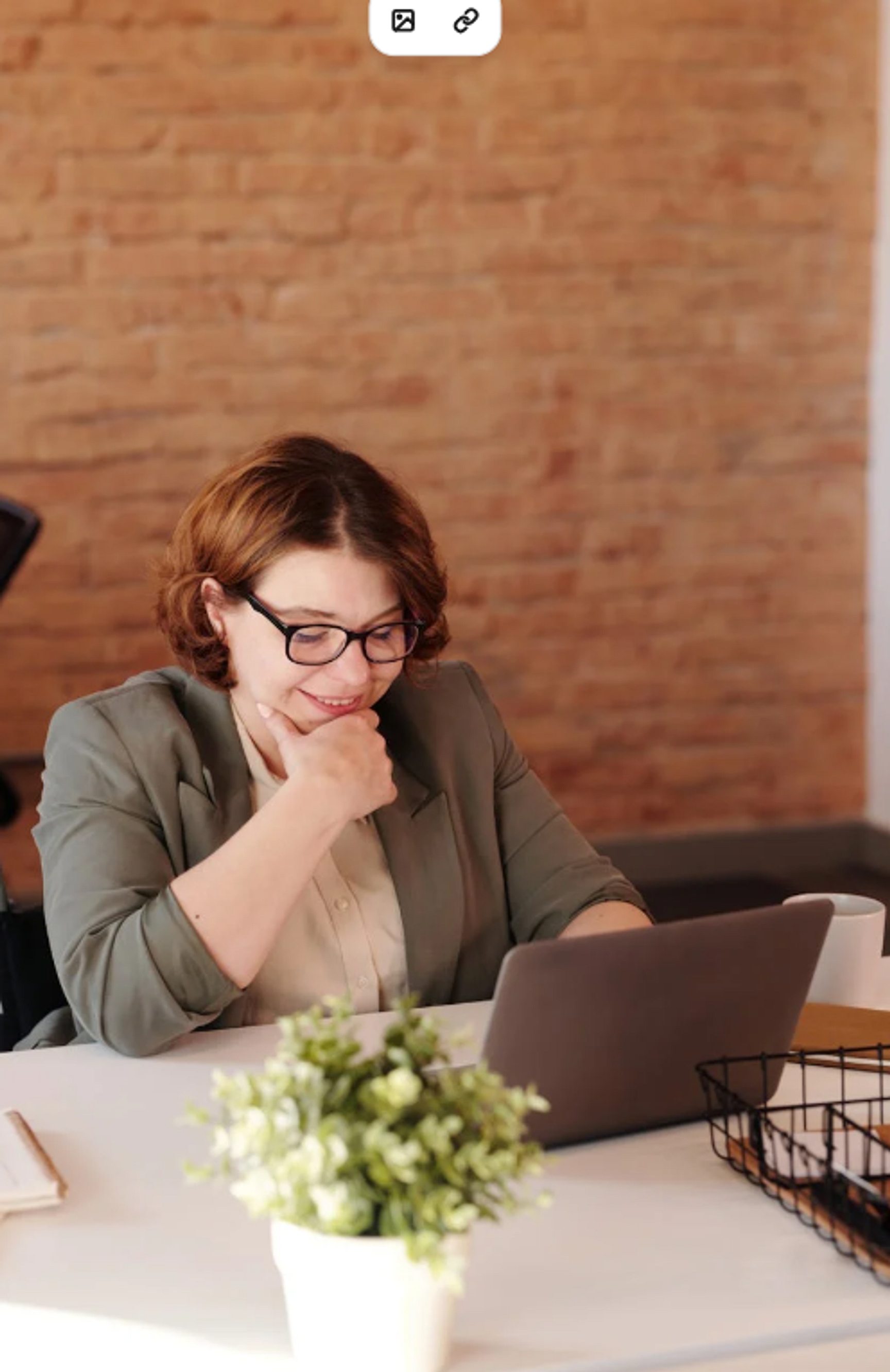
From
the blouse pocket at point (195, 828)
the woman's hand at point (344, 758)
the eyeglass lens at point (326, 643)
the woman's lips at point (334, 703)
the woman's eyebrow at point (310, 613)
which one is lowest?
the blouse pocket at point (195, 828)

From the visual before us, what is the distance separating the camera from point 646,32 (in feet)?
15.0

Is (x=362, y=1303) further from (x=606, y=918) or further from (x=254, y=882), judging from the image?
(x=606, y=918)

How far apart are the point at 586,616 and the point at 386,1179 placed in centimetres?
387

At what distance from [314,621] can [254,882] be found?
30cm

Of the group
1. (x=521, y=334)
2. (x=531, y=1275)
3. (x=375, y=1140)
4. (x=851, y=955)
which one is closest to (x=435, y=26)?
(x=521, y=334)

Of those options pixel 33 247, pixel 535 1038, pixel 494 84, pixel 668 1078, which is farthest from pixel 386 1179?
pixel 494 84

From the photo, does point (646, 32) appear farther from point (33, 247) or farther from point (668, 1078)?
point (668, 1078)

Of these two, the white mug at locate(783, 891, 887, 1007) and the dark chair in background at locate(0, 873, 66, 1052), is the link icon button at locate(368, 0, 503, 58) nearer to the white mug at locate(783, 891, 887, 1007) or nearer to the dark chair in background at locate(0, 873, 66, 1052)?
the dark chair in background at locate(0, 873, 66, 1052)

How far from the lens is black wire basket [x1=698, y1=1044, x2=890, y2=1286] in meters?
1.24

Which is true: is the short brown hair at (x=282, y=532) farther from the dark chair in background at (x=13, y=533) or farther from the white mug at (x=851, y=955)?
the dark chair in background at (x=13, y=533)

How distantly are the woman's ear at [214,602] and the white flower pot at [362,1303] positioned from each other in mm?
982

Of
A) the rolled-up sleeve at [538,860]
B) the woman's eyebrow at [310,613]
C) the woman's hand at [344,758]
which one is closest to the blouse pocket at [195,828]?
the woman's hand at [344,758]

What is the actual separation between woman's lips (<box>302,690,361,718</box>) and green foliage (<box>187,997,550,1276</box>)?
2.95 ft

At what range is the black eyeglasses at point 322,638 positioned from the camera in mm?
1876
